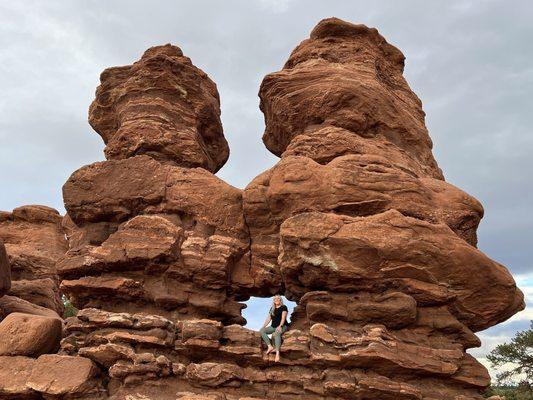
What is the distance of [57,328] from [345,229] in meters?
9.77

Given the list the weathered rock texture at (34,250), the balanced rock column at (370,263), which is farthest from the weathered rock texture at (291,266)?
the weathered rock texture at (34,250)

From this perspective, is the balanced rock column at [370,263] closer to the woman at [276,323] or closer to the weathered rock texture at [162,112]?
the woman at [276,323]

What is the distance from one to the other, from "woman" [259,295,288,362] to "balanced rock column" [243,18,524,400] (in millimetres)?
639

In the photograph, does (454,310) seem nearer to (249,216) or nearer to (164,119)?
(249,216)

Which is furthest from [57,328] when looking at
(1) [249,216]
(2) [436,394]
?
(2) [436,394]

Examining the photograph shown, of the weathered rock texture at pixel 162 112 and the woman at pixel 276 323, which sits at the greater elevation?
the weathered rock texture at pixel 162 112

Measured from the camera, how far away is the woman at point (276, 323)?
14.0 m

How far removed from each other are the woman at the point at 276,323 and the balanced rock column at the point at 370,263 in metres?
0.64

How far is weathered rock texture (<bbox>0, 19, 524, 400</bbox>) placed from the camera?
536 inches

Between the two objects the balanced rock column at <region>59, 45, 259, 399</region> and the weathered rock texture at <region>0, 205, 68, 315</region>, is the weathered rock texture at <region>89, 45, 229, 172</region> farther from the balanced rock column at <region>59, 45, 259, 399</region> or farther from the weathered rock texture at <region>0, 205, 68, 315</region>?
the weathered rock texture at <region>0, 205, 68, 315</region>

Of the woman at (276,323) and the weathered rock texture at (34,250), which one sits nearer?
the woman at (276,323)

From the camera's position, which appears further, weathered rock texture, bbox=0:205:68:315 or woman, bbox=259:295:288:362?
weathered rock texture, bbox=0:205:68:315

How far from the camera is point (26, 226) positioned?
96.5ft

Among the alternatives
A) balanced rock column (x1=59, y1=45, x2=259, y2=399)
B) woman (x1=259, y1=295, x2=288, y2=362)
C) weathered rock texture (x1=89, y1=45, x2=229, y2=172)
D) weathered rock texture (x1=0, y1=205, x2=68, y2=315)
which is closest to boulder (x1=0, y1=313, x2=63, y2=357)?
balanced rock column (x1=59, y1=45, x2=259, y2=399)
